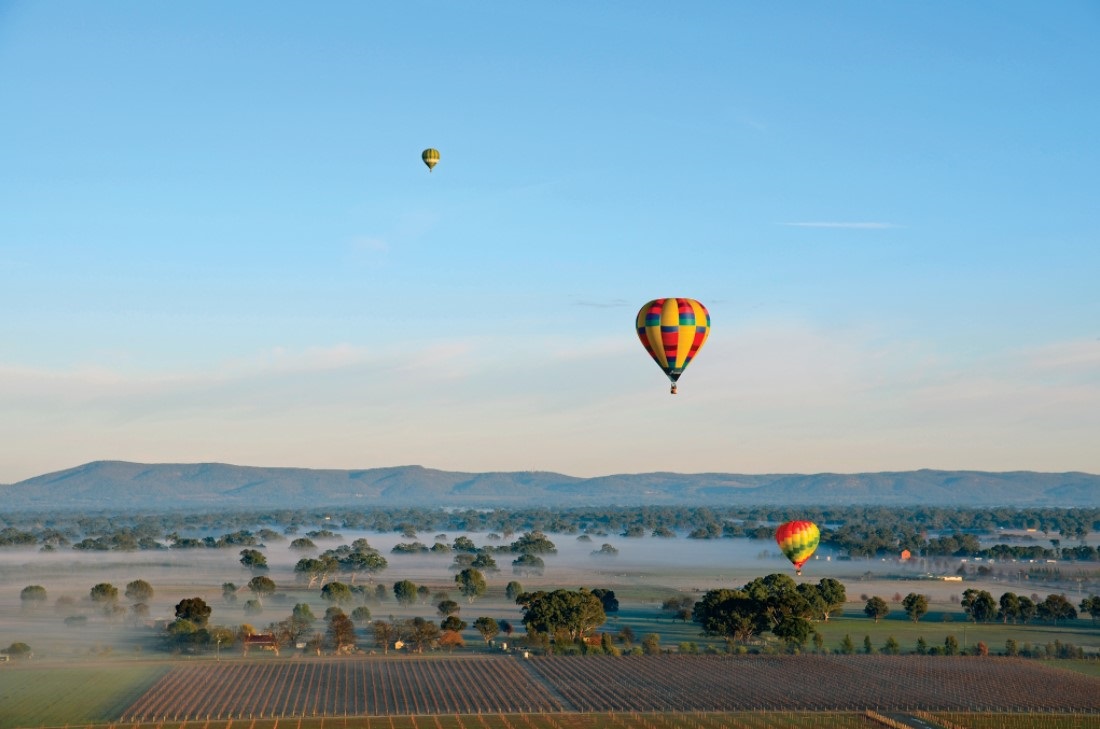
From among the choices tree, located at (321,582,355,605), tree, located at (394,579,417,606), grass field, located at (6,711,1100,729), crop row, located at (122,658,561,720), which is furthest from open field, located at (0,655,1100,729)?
tree, located at (321,582,355,605)

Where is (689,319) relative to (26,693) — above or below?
above

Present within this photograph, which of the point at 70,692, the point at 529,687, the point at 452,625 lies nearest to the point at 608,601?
the point at 452,625

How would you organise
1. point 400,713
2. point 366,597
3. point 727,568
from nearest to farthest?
point 400,713, point 366,597, point 727,568

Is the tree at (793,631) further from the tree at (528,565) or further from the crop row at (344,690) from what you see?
the tree at (528,565)

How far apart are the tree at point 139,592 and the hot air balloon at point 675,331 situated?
198ft

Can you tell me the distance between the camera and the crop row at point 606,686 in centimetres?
6169

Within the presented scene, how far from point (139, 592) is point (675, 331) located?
207 ft

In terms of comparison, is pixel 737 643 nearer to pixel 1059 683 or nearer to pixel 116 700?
pixel 1059 683

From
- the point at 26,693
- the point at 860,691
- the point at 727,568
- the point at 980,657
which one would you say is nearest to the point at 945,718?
the point at 860,691

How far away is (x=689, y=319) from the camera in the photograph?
67.8 metres

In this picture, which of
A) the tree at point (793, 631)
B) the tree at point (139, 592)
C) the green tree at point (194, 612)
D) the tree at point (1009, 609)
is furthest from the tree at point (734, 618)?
the tree at point (139, 592)

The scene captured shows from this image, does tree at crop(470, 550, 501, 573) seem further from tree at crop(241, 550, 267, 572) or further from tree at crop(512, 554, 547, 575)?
tree at crop(241, 550, 267, 572)

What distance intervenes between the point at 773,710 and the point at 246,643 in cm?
3577

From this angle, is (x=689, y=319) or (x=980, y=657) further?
(x=980, y=657)
